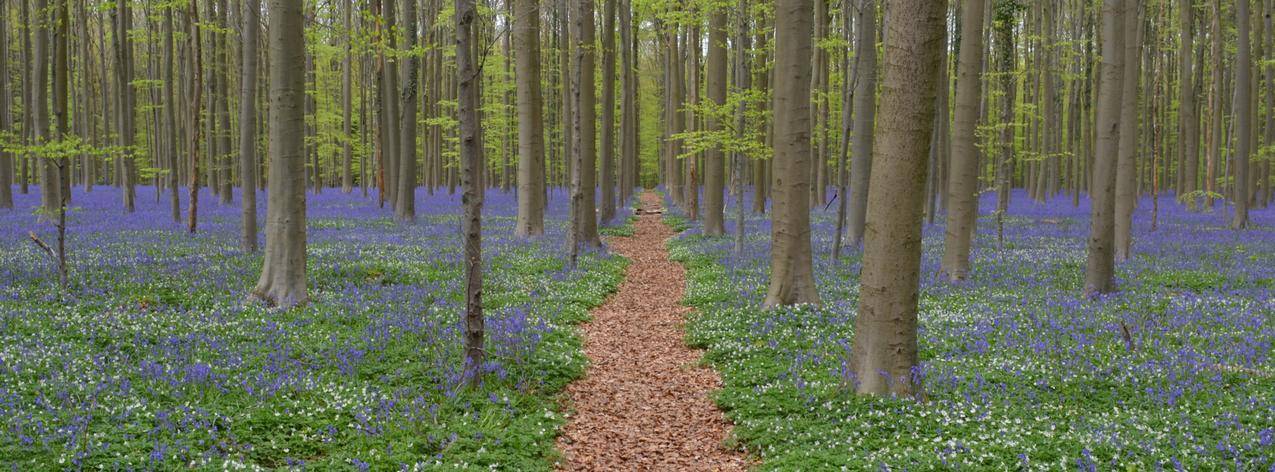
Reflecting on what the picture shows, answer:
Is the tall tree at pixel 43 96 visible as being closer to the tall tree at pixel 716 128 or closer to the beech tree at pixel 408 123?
the beech tree at pixel 408 123

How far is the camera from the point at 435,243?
61.9 ft

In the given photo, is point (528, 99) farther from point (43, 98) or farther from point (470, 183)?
point (470, 183)

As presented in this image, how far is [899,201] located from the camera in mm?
6484

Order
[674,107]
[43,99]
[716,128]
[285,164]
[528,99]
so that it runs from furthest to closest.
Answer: [674,107]
[716,128]
[528,99]
[43,99]
[285,164]

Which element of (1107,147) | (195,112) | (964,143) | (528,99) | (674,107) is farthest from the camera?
(674,107)

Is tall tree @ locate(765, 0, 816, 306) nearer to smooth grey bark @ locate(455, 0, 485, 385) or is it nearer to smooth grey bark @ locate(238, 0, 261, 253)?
smooth grey bark @ locate(455, 0, 485, 385)

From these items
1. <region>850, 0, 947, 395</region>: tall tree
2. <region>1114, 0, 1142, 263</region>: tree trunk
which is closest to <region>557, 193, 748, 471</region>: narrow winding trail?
<region>850, 0, 947, 395</region>: tall tree

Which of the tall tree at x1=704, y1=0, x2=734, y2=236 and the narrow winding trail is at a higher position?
the tall tree at x1=704, y1=0, x2=734, y2=236

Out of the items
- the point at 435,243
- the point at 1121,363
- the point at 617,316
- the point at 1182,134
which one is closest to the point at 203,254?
the point at 435,243

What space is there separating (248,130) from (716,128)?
14.1 meters

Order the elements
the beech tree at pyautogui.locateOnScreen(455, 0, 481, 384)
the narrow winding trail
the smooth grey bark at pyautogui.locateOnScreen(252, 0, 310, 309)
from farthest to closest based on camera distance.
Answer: the smooth grey bark at pyautogui.locateOnScreen(252, 0, 310, 309) < the beech tree at pyautogui.locateOnScreen(455, 0, 481, 384) < the narrow winding trail

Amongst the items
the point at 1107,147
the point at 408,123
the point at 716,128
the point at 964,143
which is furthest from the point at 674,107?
the point at 1107,147

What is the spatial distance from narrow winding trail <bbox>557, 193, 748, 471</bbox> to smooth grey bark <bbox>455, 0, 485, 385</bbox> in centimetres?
127

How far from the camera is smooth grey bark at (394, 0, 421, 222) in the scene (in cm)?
2224
